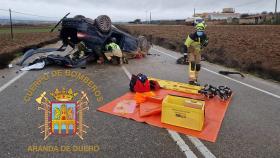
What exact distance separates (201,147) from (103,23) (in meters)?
9.62

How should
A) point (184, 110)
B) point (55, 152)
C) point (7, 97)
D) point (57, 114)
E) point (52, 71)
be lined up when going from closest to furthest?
point (55, 152) < point (184, 110) < point (57, 114) < point (7, 97) < point (52, 71)

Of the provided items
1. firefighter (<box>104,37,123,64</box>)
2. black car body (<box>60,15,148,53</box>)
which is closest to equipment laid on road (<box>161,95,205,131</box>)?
firefighter (<box>104,37,123,64</box>)

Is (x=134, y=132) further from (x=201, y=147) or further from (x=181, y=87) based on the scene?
(x=181, y=87)

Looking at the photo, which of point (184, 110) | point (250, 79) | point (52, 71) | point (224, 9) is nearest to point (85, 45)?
point (52, 71)

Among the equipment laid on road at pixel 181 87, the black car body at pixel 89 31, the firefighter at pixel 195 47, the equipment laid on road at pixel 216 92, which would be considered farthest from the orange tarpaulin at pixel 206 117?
the black car body at pixel 89 31

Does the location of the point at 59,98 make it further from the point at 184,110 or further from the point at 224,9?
the point at 224,9

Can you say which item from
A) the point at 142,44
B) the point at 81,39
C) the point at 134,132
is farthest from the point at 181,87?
the point at 142,44

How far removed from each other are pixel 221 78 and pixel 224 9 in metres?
123

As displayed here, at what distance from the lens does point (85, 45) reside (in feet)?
42.4

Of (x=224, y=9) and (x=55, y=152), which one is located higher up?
(x=224, y=9)

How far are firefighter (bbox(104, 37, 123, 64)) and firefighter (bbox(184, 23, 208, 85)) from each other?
13.1 ft

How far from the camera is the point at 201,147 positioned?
4512mm

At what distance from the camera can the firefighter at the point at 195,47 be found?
9.12 meters

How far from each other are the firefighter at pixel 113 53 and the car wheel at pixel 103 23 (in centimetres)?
62
